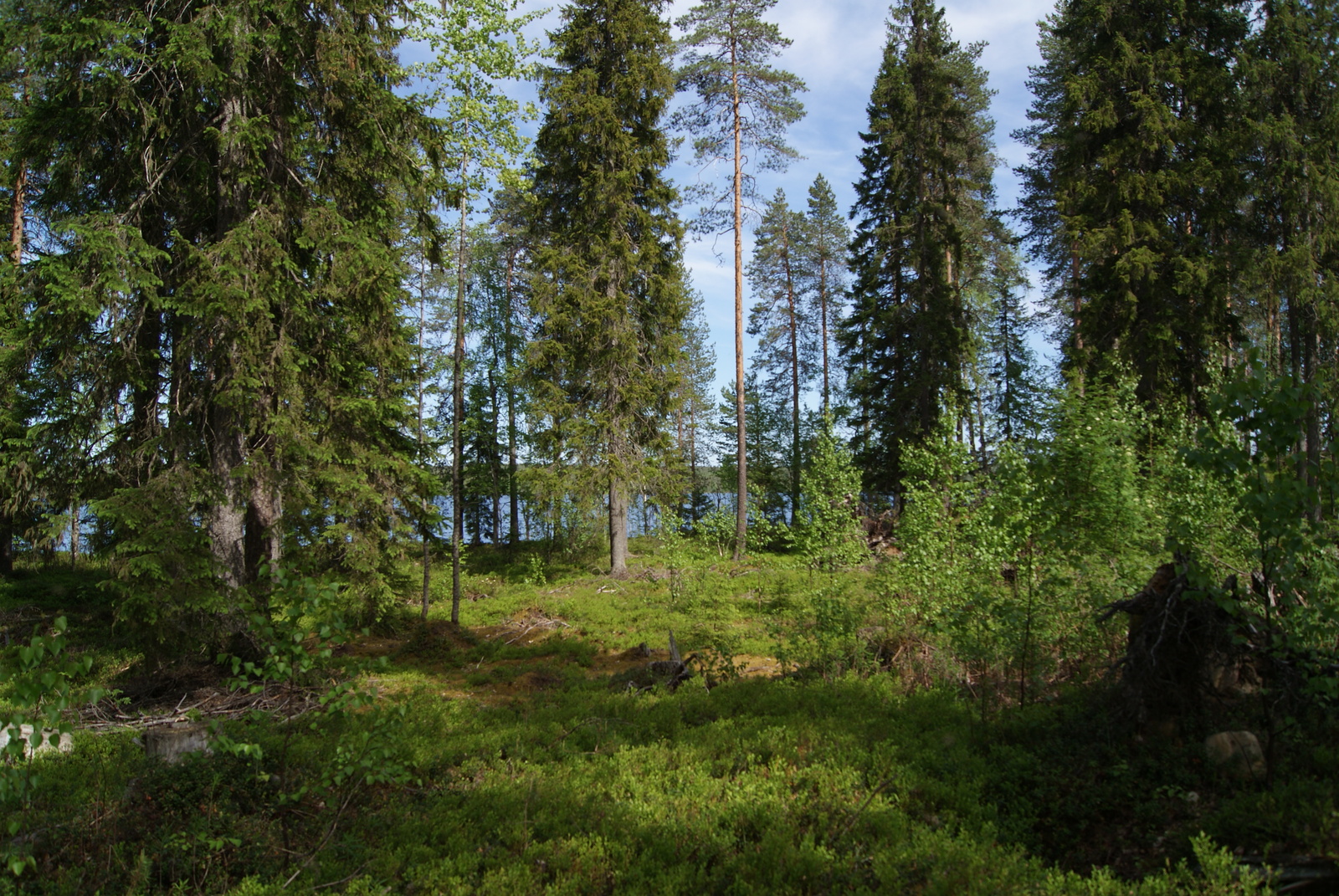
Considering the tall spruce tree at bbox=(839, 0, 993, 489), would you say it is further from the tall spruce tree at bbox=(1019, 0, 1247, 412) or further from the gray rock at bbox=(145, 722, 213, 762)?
the gray rock at bbox=(145, 722, 213, 762)

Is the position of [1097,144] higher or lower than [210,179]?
higher

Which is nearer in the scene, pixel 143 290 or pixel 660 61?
pixel 143 290

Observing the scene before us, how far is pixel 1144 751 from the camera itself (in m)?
5.36

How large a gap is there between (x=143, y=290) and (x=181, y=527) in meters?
3.06

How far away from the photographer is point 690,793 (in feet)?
19.6

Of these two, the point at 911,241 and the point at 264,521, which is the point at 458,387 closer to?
the point at 264,521

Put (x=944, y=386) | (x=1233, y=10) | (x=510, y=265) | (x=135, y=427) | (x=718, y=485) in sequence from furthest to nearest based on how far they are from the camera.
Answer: (x=718, y=485) → (x=510, y=265) → (x=944, y=386) → (x=1233, y=10) → (x=135, y=427)

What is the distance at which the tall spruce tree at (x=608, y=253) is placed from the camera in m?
18.1

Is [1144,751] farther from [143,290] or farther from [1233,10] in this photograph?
[1233,10]

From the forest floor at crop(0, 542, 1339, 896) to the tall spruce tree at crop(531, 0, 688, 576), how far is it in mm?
9995

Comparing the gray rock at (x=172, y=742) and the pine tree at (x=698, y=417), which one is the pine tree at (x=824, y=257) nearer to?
the pine tree at (x=698, y=417)

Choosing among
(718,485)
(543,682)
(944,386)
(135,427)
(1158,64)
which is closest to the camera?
(135,427)

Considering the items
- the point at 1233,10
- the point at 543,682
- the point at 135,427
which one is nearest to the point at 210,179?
the point at 135,427

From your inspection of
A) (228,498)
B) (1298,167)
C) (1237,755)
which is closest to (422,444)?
A: (228,498)
